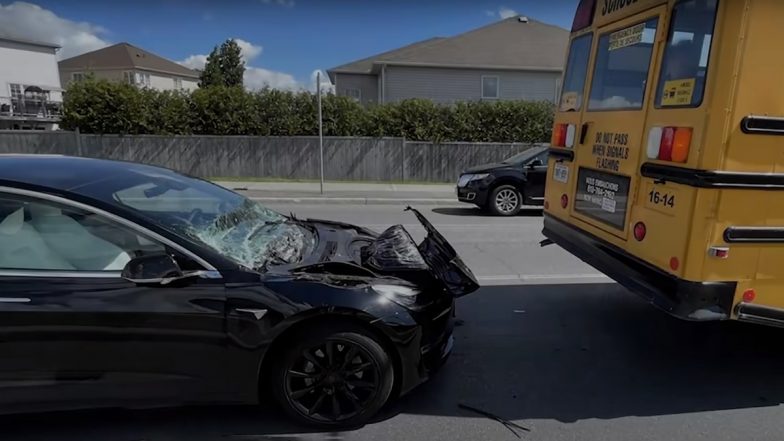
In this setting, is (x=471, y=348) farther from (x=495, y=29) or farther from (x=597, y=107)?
(x=495, y=29)

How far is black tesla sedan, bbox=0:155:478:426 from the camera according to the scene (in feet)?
7.89

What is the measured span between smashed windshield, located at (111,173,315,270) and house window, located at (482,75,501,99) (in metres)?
20.8

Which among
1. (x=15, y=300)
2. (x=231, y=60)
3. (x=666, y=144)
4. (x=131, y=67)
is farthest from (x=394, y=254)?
(x=231, y=60)

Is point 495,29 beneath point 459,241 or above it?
above

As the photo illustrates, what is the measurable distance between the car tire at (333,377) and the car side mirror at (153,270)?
707 mm

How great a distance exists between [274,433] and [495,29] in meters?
25.3

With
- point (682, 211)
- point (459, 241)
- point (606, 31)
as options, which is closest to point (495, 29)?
point (459, 241)

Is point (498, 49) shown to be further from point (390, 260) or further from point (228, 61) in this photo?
point (228, 61)

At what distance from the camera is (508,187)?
10.0 metres

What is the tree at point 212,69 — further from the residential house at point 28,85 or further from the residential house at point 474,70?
the residential house at point 474,70

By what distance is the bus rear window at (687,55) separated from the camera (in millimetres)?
2785

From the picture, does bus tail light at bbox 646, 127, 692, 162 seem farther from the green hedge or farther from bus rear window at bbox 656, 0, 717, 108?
the green hedge

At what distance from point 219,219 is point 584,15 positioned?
11.7ft

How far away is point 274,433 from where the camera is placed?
2654 mm
